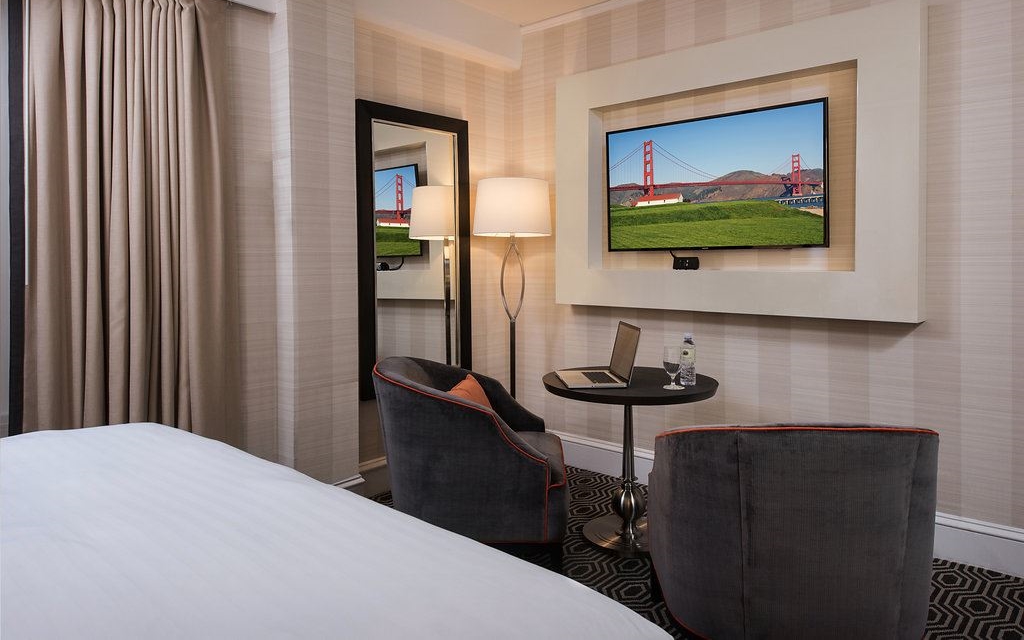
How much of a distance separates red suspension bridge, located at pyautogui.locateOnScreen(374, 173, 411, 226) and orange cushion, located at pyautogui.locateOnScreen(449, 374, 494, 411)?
115 cm

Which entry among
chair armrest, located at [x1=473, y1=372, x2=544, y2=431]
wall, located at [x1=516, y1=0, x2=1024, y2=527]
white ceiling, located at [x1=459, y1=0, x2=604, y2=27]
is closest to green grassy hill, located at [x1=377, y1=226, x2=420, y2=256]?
chair armrest, located at [x1=473, y1=372, x2=544, y2=431]

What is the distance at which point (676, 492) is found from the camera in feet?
6.30

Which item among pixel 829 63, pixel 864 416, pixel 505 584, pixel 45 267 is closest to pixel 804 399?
pixel 864 416

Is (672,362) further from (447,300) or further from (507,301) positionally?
(507,301)

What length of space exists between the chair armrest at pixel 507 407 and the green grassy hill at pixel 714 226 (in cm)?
120

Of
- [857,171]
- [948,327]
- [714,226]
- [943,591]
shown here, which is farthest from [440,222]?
[943,591]

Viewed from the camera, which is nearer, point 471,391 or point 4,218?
point 4,218

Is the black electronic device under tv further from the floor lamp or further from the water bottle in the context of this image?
the water bottle

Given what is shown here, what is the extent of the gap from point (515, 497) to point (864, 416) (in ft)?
5.63

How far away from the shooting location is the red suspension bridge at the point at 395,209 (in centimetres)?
371

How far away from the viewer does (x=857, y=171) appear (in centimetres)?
297

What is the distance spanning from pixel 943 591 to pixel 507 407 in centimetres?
188

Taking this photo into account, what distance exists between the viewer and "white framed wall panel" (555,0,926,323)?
283 centimetres

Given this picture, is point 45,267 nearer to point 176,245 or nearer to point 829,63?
point 176,245
